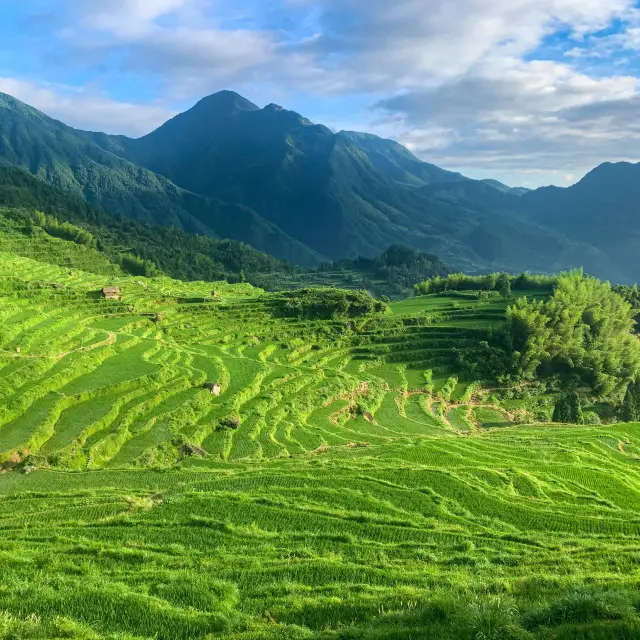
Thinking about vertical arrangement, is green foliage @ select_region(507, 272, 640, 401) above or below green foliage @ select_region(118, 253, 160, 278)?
below

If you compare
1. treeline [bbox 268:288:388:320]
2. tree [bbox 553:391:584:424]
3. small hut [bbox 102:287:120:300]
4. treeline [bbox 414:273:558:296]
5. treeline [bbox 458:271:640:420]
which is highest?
treeline [bbox 414:273:558:296]

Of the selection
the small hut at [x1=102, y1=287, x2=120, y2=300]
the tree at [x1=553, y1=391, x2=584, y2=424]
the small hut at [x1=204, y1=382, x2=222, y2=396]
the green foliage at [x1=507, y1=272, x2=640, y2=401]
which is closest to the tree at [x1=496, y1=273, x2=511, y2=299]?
the green foliage at [x1=507, y1=272, x2=640, y2=401]

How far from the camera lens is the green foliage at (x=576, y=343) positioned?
257 ft

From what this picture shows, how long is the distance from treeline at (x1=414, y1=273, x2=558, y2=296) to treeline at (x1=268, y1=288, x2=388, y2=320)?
4261 cm

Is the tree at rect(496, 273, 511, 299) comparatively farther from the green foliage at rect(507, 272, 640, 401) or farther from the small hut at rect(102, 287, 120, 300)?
the small hut at rect(102, 287, 120, 300)

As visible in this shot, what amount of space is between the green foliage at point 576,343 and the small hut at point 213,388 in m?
48.5

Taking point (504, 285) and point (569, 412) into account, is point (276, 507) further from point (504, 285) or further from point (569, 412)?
point (504, 285)

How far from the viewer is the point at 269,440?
38250mm

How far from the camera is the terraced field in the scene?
1170 cm

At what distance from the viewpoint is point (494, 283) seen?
13238 centimetres

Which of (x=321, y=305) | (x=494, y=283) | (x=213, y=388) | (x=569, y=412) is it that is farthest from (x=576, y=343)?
(x=213, y=388)

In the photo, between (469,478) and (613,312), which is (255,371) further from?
(613,312)

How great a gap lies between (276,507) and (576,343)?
2909 inches

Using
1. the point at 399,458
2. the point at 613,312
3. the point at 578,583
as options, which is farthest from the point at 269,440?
the point at 613,312
